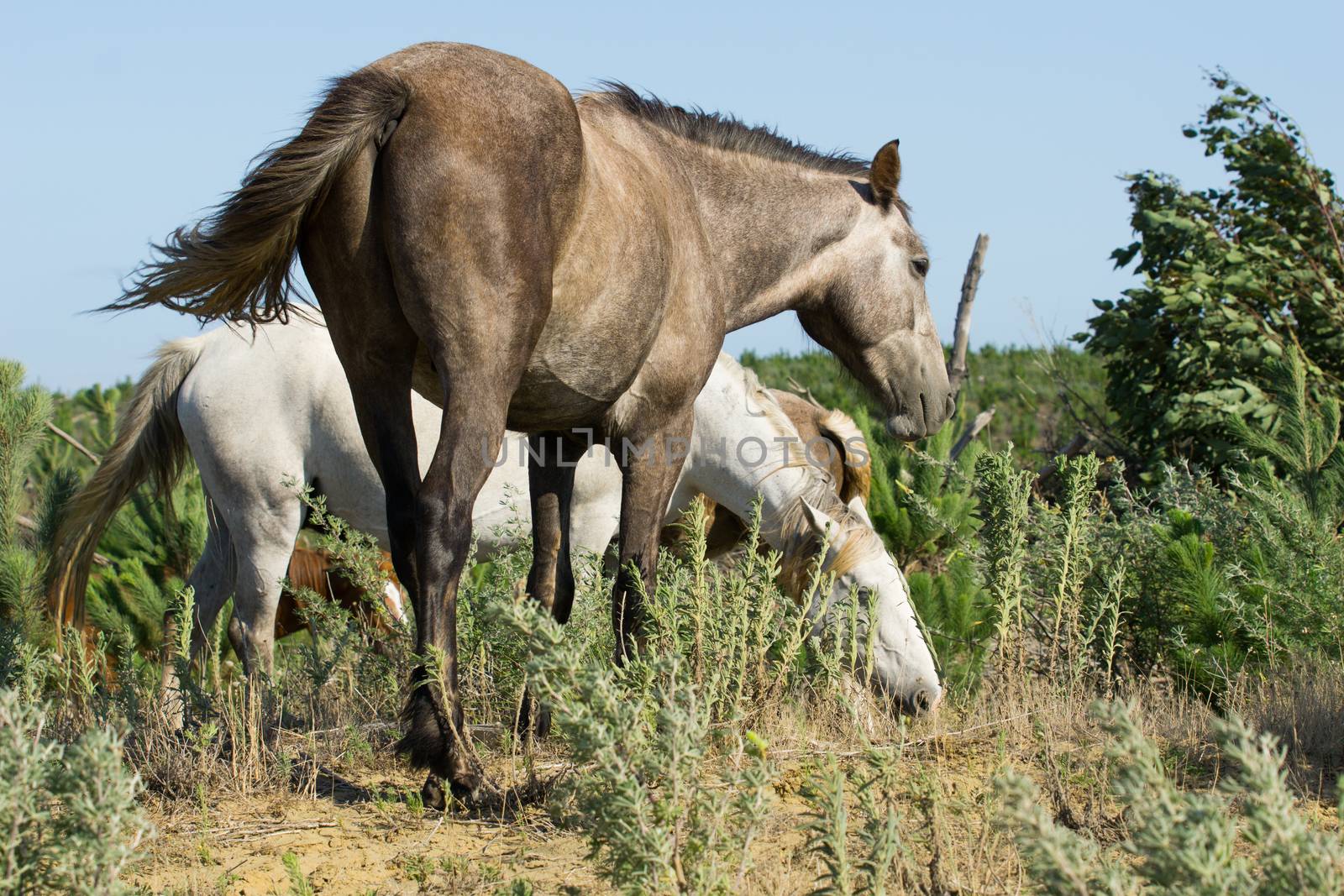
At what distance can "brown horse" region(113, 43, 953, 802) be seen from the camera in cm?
290

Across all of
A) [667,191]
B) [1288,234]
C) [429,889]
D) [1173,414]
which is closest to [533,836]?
[429,889]

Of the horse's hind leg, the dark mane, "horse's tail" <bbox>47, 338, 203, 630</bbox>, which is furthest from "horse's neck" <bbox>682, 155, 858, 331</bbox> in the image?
the horse's hind leg

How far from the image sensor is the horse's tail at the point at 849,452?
656cm

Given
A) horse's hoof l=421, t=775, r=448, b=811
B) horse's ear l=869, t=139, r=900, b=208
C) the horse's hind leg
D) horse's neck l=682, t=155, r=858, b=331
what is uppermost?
horse's ear l=869, t=139, r=900, b=208

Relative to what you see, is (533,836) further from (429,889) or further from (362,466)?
(362,466)

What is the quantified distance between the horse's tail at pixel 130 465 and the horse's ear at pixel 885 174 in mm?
3621

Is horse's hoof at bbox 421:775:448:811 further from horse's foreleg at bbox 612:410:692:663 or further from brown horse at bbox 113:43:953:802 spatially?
horse's foreleg at bbox 612:410:692:663

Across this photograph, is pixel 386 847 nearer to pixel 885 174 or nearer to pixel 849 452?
pixel 885 174

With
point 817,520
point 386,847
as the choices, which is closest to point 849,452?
point 817,520

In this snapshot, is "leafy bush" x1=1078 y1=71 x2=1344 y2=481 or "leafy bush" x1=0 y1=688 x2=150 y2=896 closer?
"leafy bush" x1=0 y1=688 x2=150 y2=896

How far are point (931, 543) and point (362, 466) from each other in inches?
150

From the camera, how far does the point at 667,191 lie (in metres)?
3.87

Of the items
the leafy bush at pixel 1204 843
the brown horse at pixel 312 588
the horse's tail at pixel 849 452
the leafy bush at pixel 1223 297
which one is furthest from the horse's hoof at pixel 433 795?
the leafy bush at pixel 1223 297

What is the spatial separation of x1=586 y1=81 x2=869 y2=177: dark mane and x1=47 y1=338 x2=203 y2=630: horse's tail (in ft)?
10.1
